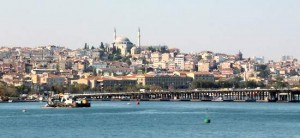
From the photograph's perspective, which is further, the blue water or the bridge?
the bridge

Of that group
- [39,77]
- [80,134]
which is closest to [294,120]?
[80,134]

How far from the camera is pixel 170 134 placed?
2450 inches

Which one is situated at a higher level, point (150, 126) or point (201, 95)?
point (201, 95)

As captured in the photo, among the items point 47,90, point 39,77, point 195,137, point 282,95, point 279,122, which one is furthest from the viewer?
point 39,77

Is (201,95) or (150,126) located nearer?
(150,126)

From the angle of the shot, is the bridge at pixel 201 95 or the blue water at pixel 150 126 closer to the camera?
the blue water at pixel 150 126

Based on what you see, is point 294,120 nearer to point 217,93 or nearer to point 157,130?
point 157,130

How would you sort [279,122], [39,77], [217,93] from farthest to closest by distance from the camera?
1. [39,77]
2. [217,93]
3. [279,122]

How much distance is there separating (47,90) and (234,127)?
369 feet

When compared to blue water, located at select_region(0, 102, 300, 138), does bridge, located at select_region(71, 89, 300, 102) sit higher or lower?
higher

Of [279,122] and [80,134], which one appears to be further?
[279,122]

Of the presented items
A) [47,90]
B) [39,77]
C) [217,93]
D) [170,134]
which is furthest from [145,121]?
[39,77]

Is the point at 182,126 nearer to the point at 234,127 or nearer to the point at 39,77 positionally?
the point at 234,127

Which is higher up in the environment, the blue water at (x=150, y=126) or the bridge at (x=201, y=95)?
the bridge at (x=201, y=95)
